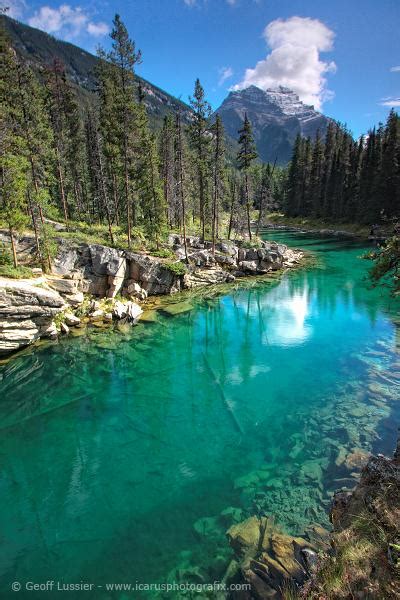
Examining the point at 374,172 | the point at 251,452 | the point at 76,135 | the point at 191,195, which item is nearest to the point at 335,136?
the point at 374,172

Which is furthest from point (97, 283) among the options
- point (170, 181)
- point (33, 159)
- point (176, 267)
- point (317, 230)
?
point (317, 230)

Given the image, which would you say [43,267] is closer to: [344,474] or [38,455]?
[38,455]

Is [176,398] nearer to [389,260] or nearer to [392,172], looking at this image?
[389,260]

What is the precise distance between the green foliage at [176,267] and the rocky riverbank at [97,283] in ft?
0.32

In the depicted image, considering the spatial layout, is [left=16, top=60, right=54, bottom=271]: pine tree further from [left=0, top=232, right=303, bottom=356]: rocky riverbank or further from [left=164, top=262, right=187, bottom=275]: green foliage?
[left=164, top=262, right=187, bottom=275]: green foliage

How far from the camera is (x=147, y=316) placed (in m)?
26.7

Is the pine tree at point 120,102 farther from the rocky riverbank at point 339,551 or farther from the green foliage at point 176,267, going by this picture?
the rocky riverbank at point 339,551

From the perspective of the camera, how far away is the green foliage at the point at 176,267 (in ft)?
103

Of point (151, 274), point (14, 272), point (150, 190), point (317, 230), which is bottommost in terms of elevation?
point (151, 274)

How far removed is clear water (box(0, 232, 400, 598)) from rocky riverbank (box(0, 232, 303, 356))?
211cm

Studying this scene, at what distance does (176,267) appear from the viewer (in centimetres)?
3191

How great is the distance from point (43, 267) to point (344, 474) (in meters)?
24.7

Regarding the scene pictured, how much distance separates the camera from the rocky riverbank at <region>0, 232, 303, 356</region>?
20.0m

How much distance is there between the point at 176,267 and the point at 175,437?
20.6 m
